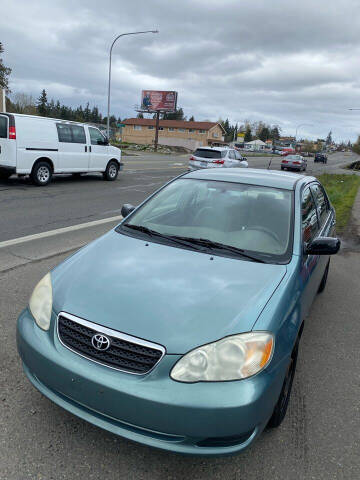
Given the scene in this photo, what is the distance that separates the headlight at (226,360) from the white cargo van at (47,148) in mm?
10448

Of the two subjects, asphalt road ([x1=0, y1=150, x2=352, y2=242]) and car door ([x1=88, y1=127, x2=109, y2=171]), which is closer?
asphalt road ([x1=0, y1=150, x2=352, y2=242])

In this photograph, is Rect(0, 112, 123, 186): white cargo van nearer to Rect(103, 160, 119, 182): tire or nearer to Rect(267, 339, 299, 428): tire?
Rect(103, 160, 119, 182): tire

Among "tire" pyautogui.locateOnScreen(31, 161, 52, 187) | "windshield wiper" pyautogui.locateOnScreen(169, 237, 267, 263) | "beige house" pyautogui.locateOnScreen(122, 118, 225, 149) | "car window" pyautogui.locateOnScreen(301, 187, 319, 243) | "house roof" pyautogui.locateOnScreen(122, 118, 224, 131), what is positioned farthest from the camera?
"beige house" pyautogui.locateOnScreen(122, 118, 225, 149)

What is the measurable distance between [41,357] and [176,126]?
86.5 metres

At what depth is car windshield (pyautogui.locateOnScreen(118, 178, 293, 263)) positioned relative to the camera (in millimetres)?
3031

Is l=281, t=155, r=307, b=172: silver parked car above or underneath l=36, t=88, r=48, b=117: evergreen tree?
underneath

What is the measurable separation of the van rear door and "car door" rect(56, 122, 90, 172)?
1.64 meters

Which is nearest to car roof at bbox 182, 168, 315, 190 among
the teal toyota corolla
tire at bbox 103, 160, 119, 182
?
the teal toyota corolla

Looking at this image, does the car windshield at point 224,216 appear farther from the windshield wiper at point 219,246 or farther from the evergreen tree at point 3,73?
the evergreen tree at point 3,73

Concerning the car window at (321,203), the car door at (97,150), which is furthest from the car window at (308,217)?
the car door at (97,150)

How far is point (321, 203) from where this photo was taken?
14.9ft

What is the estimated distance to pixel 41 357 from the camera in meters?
2.16

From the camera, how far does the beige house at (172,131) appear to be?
268 feet

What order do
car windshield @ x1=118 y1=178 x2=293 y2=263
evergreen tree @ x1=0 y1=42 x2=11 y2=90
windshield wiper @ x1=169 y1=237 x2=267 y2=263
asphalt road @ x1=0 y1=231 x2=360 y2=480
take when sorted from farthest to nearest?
evergreen tree @ x1=0 y1=42 x2=11 y2=90 → car windshield @ x1=118 y1=178 x2=293 y2=263 → windshield wiper @ x1=169 y1=237 x2=267 y2=263 → asphalt road @ x1=0 y1=231 x2=360 y2=480
